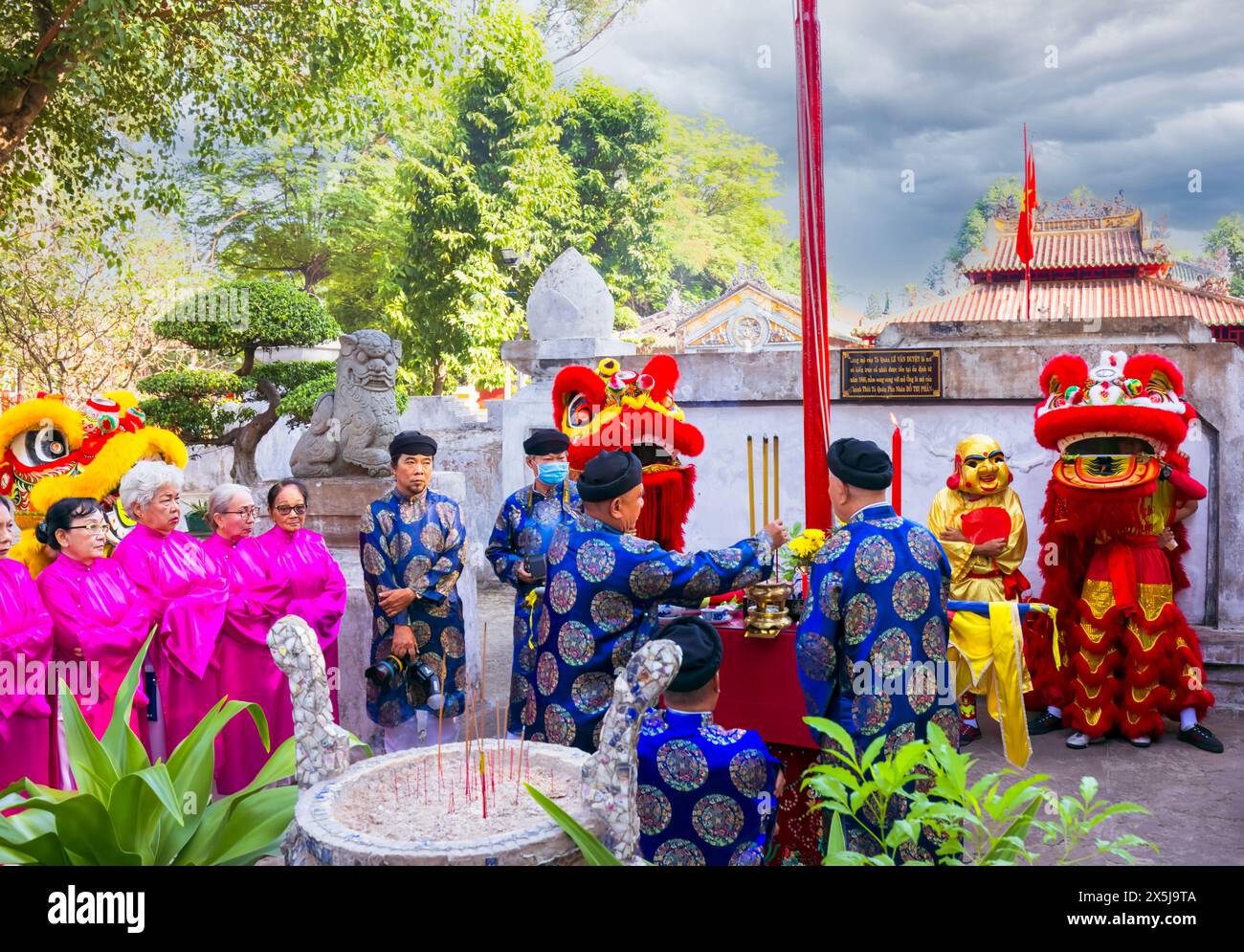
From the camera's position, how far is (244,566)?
15.2ft

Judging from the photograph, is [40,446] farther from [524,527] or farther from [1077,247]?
[1077,247]

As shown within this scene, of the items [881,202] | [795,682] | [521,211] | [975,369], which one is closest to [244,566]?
[795,682]

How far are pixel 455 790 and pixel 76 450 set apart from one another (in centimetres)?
377

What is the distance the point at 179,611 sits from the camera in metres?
4.34

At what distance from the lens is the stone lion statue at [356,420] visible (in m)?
5.77

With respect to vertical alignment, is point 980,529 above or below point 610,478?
below

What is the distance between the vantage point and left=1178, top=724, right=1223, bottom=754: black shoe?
5.50 m

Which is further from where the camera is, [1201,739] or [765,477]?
[1201,739]

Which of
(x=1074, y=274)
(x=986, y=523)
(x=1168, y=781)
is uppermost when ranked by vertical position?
(x=1074, y=274)

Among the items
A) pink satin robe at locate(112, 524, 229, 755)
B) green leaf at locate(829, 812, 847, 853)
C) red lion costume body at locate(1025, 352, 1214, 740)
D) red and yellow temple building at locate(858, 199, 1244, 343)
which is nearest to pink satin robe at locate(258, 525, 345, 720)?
pink satin robe at locate(112, 524, 229, 755)

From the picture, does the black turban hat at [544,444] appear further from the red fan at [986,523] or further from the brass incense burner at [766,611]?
the red fan at [986,523]

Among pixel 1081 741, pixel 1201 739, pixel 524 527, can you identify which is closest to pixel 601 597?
pixel 524 527

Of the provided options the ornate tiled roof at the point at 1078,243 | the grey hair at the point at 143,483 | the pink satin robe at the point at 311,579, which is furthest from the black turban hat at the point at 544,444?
the ornate tiled roof at the point at 1078,243

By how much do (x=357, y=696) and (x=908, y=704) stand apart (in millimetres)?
3118
